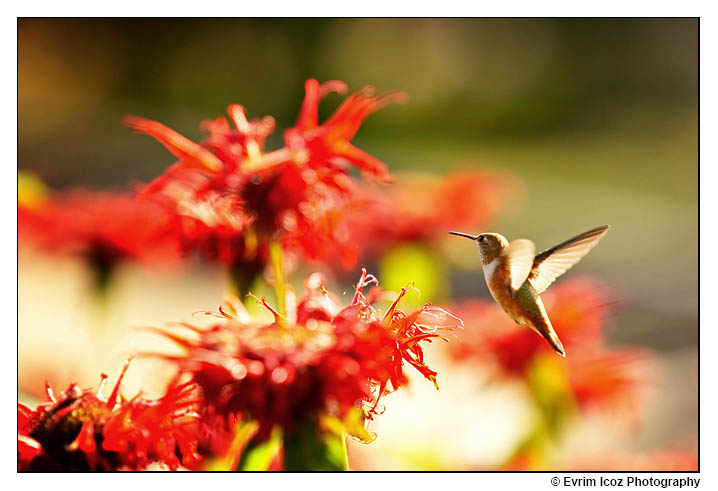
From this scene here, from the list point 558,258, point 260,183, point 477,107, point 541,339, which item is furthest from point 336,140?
point 477,107

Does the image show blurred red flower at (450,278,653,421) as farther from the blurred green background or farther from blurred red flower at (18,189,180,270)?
the blurred green background

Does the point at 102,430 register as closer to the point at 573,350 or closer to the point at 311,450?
the point at 311,450

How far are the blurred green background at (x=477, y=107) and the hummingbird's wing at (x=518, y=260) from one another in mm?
1092

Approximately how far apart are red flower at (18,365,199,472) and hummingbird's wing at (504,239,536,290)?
0.81 feet

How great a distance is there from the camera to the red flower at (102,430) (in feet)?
1.51

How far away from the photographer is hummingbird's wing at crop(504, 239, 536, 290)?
1.84 feet

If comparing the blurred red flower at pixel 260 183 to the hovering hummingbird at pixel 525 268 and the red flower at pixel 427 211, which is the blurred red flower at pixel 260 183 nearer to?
the hovering hummingbird at pixel 525 268

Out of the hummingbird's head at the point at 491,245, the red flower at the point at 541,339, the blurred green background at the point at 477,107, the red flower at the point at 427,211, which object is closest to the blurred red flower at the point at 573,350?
the red flower at the point at 541,339

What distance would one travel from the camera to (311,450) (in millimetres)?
421

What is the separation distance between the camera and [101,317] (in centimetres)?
80

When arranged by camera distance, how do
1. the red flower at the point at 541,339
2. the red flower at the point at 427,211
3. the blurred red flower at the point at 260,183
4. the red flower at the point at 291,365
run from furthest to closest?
the red flower at the point at 427,211 < the red flower at the point at 541,339 < the blurred red flower at the point at 260,183 < the red flower at the point at 291,365

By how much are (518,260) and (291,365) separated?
23 centimetres

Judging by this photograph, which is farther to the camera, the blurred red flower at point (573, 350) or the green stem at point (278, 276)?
the blurred red flower at point (573, 350)
